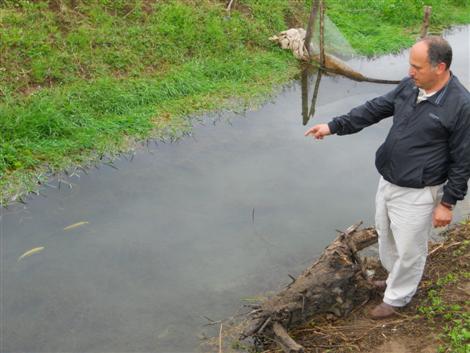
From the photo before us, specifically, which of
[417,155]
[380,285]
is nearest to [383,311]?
[380,285]

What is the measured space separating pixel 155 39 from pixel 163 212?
400 cm

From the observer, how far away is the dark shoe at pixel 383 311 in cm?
387

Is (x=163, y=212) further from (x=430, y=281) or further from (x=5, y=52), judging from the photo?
(x=5, y=52)

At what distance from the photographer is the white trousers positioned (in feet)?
11.2

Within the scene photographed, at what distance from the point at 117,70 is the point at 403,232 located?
5651mm

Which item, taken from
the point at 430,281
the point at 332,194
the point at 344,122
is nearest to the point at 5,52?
the point at 332,194

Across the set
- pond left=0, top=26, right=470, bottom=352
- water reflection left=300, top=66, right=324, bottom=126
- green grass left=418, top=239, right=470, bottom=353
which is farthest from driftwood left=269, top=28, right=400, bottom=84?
green grass left=418, top=239, right=470, bottom=353

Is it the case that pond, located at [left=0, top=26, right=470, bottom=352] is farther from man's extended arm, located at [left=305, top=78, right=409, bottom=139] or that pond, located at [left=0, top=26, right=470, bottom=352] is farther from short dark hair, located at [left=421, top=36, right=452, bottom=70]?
short dark hair, located at [left=421, top=36, right=452, bottom=70]

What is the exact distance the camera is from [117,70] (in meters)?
8.05

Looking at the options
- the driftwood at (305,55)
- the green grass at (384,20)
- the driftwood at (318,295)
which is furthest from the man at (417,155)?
the green grass at (384,20)

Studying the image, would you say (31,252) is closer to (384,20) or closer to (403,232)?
(403,232)

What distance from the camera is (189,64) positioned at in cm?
847

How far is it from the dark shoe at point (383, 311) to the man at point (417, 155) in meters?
0.05

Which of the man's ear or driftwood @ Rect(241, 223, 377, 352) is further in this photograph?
driftwood @ Rect(241, 223, 377, 352)
